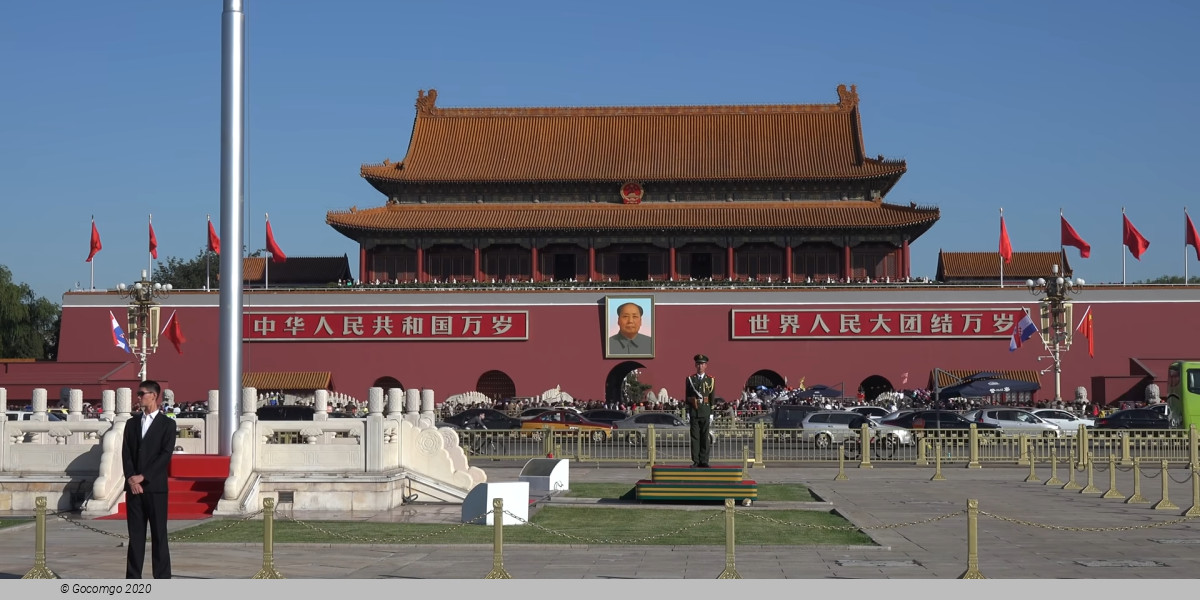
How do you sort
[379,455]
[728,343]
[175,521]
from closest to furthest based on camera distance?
[175,521] < [379,455] < [728,343]

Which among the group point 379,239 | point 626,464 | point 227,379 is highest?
point 379,239

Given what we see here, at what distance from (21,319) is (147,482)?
48906 millimetres

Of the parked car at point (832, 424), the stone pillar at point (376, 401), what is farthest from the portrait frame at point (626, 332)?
the stone pillar at point (376, 401)

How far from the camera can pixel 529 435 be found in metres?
31.0

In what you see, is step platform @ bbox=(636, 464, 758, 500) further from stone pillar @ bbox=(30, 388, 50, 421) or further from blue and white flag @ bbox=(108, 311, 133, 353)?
blue and white flag @ bbox=(108, 311, 133, 353)

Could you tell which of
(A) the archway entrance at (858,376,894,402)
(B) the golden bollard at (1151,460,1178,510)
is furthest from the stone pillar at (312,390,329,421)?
(A) the archway entrance at (858,376,894,402)

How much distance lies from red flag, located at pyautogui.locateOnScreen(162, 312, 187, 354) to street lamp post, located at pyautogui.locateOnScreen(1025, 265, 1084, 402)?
26144 millimetres

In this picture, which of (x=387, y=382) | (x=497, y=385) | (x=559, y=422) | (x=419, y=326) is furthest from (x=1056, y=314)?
(x=387, y=382)

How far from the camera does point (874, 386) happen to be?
45906mm

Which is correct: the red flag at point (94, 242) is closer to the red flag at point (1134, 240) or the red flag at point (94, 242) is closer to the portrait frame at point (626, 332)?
the portrait frame at point (626, 332)

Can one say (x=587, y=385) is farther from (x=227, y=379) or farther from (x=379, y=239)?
(x=227, y=379)

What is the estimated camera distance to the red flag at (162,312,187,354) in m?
44.5

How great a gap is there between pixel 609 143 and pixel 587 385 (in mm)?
10780

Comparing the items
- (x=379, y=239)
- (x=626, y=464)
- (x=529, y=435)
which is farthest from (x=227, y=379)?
(x=379, y=239)
